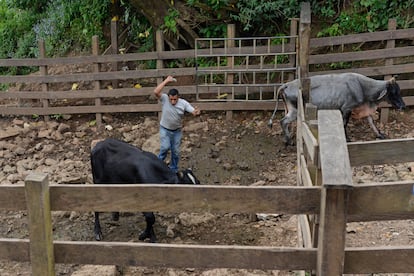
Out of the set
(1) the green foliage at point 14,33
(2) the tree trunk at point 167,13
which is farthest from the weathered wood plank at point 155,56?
(1) the green foliage at point 14,33

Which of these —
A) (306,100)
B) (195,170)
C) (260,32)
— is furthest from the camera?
(260,32)

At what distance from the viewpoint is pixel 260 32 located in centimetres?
1105

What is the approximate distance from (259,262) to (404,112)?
785cm

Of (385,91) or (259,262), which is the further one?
(385,91)

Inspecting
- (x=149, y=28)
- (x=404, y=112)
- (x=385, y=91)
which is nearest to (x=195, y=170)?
(x=385, y=91)

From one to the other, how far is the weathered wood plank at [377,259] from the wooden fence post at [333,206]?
0.11 meters

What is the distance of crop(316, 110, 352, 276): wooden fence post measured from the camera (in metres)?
2.03

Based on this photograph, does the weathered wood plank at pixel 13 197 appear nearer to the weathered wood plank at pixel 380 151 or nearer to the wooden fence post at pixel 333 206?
the wooden fence post at pixel 333 206

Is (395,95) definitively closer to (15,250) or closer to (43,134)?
(43,134)

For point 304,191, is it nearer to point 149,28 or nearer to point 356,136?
point 356,136

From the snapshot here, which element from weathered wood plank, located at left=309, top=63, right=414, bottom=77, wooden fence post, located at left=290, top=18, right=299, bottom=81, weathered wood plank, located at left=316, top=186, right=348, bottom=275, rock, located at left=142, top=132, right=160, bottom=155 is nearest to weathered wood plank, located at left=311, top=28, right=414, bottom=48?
wooden fence post, located at left=290, top=18, right=299, bottom=81

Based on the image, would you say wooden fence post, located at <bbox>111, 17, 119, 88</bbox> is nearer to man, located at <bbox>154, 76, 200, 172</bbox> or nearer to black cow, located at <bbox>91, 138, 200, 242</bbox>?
man, located at <bbox>154, 76, 200, 172</bbox>

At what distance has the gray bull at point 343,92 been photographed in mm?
8359

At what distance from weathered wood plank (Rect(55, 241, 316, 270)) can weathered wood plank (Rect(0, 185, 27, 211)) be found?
0.99ft
